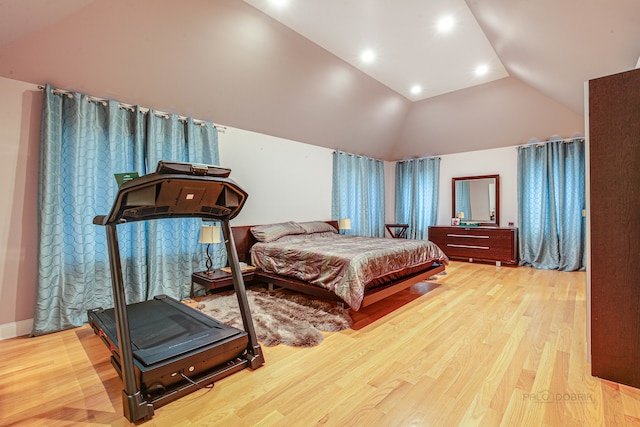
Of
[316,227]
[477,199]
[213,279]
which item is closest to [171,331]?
[213,279]

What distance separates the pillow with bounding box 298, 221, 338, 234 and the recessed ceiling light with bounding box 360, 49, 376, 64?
259 cm

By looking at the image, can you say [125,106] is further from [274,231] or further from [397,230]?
[397,230]

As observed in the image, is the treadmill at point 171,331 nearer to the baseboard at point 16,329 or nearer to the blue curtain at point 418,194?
the baseboard at point 16,329

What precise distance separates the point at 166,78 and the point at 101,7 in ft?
2.58

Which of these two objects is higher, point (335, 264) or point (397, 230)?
point (397, 230)

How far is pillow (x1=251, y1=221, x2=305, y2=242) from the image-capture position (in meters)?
4.16

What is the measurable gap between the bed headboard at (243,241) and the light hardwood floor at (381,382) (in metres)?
1.88

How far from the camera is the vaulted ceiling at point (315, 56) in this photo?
2.42m

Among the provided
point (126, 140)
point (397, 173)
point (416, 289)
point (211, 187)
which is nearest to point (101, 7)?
point (126, 140)

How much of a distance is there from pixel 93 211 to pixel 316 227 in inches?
119

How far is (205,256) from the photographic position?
3.82 metres

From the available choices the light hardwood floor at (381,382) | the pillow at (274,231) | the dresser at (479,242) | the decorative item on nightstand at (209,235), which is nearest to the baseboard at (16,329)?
the light hardwood floor at (381,382)

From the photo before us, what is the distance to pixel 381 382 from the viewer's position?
1868 mm

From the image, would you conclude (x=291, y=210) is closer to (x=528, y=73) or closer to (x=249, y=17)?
(x=249, y=17)
